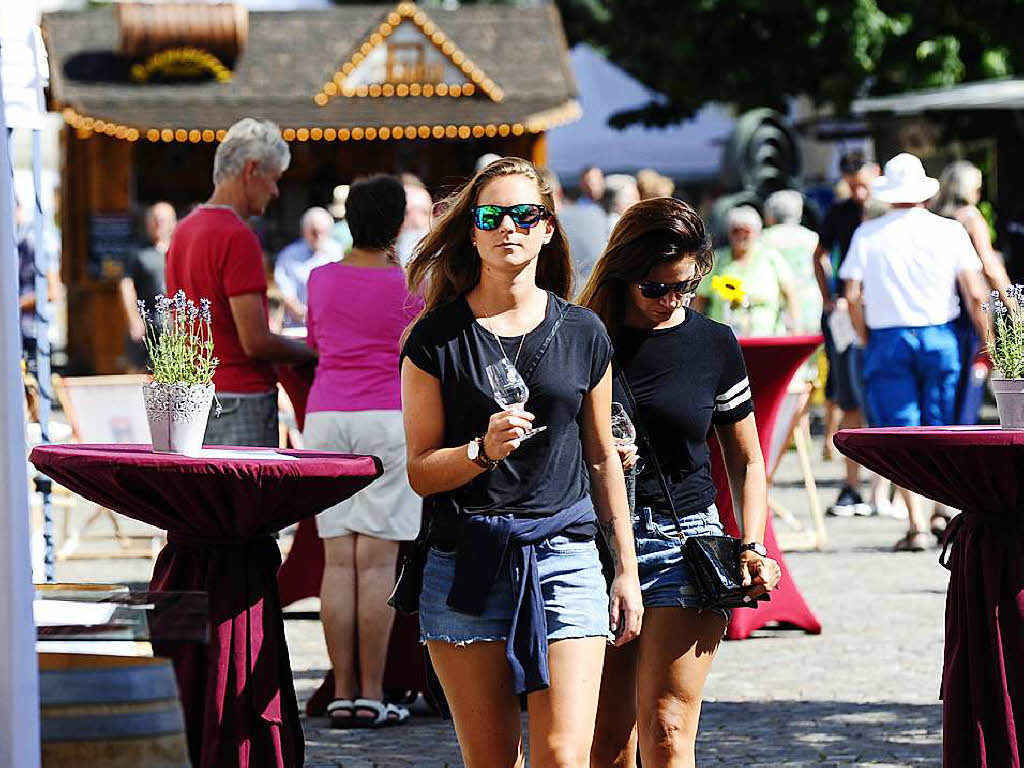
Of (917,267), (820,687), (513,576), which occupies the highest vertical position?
(917,267)

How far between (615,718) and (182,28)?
68.3ft

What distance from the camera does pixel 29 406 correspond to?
1029 cm

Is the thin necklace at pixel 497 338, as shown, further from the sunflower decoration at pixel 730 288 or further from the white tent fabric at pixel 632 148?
the white tent fabric at pixel 632 148

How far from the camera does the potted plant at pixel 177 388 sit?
193 inches

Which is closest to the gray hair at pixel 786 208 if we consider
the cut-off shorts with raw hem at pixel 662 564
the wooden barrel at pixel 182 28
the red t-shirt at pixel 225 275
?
the red t-shirt at pixel 225 275

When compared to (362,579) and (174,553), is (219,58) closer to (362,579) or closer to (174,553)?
(362,579)

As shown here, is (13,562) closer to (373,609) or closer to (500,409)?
(500,409)

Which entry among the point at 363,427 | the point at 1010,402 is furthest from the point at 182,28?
the point at 1010,402

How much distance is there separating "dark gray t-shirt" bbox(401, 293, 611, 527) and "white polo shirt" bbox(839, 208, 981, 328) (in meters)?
5.91

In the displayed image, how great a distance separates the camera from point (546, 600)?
4.03m

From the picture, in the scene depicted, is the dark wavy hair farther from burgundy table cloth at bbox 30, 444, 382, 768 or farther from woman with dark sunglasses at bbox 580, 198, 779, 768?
woman with dark sunglasses at bbox 580, 198, 779, 768

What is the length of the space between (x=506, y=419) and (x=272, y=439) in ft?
9.24

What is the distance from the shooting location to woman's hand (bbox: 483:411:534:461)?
3.88 meters

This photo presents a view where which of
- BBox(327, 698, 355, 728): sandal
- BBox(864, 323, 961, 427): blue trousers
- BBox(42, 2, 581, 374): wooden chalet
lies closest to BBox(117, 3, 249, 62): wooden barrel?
BBox(42, 2, 581, 374): wooden chalet
